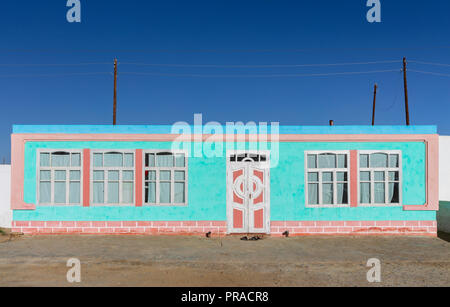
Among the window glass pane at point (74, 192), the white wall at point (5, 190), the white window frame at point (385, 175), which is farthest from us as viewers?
the white wall at point (5, 190)

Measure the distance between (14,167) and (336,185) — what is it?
10.2 metres

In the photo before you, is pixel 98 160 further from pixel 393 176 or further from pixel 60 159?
pixel 393 176

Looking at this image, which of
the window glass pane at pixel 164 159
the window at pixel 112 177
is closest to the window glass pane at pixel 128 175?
the window at pixel 112 177

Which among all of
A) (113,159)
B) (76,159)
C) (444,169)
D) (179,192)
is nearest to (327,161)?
(179,192)

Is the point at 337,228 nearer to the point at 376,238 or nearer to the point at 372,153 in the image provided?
the point at 376,238

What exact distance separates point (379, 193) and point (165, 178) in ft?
22.6

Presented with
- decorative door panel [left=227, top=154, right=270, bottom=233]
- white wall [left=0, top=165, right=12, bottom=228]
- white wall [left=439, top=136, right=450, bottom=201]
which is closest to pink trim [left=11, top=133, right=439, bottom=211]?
decorative door panel [left=227, top=154, right=270, bottom=233]

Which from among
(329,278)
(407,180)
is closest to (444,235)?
(407,180)

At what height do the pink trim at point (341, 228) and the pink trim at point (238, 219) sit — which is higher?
the pink trim at point (238, 219)

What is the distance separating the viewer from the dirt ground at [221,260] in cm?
669

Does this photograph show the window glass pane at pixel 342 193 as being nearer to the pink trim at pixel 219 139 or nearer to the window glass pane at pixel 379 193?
the window glass pane at pixel 379 193

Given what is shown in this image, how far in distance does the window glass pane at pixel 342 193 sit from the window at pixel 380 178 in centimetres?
48

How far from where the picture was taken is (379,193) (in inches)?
450

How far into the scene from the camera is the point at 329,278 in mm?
6855
